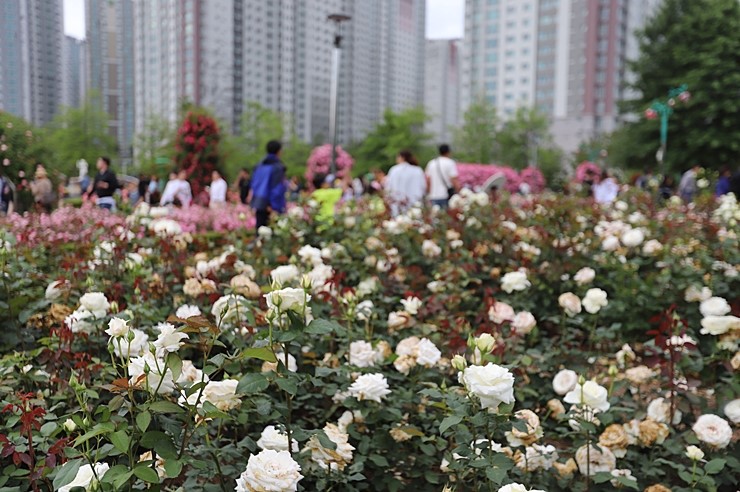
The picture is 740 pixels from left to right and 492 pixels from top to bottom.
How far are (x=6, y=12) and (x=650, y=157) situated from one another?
21.1 m

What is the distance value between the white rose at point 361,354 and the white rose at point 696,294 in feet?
7.81

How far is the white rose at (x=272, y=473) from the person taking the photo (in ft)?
4.88

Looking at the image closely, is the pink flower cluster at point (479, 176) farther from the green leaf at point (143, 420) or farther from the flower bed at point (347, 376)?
the green leaf at point (143, 420)

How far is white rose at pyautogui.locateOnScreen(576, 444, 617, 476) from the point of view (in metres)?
2.24

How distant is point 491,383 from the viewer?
1.60 m

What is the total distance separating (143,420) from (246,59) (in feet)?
292

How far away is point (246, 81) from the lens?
86.1 metres

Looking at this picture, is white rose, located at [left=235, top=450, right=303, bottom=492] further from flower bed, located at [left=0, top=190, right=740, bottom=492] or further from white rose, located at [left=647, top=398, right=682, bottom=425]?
white rose, located at [left=647, top=398, right=682, bottom=425]

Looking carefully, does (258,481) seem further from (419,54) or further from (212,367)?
(419,54)

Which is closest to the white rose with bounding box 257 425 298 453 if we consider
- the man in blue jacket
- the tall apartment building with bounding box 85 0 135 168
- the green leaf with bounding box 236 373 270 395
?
the green leaf with bounding box 236 373 270 395

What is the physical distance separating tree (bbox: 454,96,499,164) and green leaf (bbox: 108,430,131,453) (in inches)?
1946

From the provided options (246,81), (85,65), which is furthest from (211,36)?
(85,65)

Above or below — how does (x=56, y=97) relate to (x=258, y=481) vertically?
above

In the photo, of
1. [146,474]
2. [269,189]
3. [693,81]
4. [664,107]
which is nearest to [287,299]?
[146,474]
